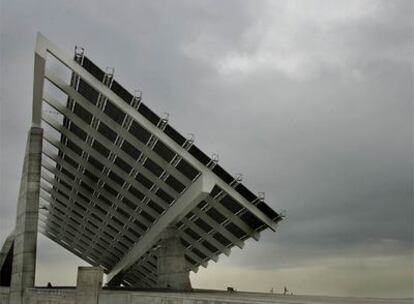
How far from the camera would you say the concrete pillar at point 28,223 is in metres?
30.3

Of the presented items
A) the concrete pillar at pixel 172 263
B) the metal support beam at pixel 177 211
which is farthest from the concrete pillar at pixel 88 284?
the concrete pillar at pixel 172 263

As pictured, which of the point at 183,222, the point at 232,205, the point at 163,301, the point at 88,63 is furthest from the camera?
the point at 183,222

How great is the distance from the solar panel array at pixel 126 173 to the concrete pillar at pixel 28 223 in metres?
1.86

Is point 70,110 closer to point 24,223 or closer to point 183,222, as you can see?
point 24,223

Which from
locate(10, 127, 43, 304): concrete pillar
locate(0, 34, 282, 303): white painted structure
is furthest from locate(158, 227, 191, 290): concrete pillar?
locate(10, 127, 43, 304): concrete pillar

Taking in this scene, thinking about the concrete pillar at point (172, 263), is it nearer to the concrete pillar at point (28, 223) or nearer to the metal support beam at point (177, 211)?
the metal support beam at point (177, 211)

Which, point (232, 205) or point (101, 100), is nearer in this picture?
point (101, 100)

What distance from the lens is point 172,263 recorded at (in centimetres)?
3241

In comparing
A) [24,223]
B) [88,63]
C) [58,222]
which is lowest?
[24,223]

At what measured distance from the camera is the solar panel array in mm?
26859

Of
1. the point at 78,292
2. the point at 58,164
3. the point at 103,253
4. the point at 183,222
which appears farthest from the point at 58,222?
the point at 78,292

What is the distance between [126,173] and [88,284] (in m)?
10.4

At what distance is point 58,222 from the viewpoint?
48.4 m

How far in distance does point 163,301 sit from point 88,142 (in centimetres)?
1617
